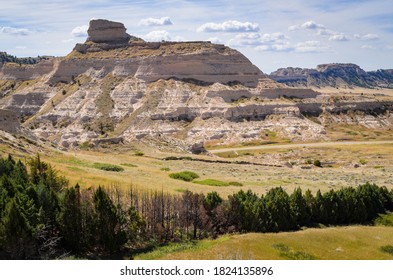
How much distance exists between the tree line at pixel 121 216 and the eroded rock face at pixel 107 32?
4848 inches

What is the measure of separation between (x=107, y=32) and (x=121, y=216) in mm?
136447

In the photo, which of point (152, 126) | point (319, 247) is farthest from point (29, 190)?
point (152, 126)

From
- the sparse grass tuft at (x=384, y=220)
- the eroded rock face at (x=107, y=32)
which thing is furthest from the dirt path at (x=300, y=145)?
the sparse grass tuft at (x=384, y=220)

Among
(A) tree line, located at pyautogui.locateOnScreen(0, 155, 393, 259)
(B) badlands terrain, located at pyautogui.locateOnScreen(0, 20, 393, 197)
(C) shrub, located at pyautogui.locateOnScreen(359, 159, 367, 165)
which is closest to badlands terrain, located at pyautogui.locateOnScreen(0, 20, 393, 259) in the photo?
(B) badlands terrain, located at pyautogui.locateOnScreen(0, 20, 393, 197)

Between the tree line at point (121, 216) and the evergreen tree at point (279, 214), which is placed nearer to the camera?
the tree line at point (121, 216)

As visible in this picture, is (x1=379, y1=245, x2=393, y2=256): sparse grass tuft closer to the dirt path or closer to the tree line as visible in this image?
the tree line

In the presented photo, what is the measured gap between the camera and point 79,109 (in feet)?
429

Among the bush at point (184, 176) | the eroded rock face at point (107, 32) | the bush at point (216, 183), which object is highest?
the eroded rock face at point (107, 32)

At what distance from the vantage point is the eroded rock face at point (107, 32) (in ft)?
511

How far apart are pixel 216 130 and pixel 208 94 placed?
1404 cm

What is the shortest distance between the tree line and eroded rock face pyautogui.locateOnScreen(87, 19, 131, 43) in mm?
123134

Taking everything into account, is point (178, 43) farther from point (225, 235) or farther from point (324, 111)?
point (225, 235)

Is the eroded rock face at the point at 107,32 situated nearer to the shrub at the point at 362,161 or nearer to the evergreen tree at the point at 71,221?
the shrub at the point at 362,161

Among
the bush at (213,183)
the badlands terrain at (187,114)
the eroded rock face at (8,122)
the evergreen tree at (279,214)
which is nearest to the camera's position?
the evergreen tree at (279,214)
